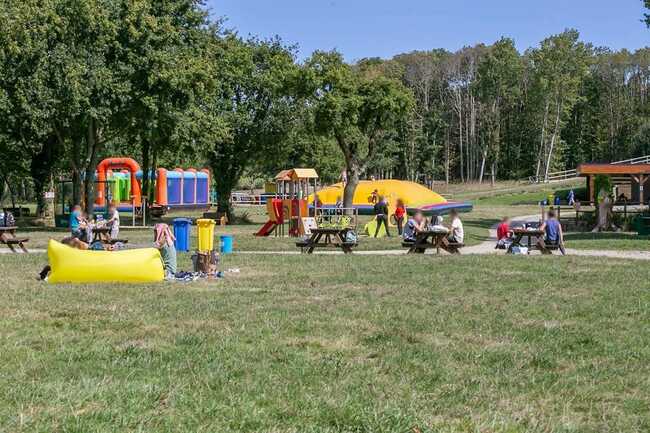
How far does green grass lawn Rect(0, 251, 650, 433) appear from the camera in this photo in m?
5.13

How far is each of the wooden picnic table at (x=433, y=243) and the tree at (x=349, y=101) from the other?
1705 cm

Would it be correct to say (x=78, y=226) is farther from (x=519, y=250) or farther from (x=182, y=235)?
(x=519, y=250)

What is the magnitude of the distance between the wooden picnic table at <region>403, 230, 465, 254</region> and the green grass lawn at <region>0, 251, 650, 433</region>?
6251 millimetres

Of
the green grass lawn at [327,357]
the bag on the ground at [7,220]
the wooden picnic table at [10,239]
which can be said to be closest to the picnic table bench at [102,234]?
the wooden picnic table at [10,239]

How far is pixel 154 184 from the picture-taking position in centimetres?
4553

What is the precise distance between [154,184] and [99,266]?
111 feet

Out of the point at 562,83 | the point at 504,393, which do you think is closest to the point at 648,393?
the point at 504,393

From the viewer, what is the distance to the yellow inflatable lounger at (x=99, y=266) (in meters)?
12.2

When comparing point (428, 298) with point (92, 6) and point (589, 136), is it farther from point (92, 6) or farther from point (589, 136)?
point (589, 136)

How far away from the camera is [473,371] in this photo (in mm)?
6449

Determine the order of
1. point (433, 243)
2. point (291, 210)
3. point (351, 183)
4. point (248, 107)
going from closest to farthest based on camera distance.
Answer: point (433, 243) → point (291, 210) → point (351, 183) → point (248, 107)

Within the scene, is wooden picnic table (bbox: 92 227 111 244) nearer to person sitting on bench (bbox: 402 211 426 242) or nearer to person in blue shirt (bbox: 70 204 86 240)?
person in blue shirt (bbox: 70 204 86 240)

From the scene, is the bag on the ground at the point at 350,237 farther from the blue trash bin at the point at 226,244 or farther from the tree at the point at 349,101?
the tree at the point at 349,101

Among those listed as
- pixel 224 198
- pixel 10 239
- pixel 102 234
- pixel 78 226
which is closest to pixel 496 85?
pixel 224 198
